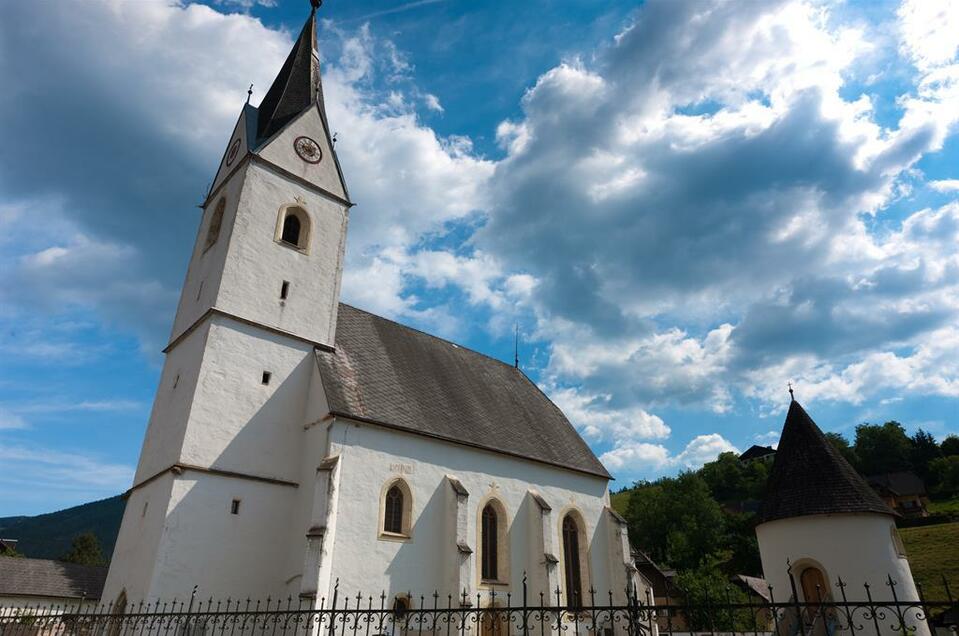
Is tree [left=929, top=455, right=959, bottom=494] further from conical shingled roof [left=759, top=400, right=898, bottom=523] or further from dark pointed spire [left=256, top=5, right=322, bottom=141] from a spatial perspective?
dark pointed spire [left=256, top=5, right=322, bottom=141]

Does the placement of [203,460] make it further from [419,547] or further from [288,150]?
[288,150]

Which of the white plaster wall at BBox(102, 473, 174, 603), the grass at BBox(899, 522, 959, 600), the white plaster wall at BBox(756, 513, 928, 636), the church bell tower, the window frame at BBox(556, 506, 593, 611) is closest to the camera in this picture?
→ the white plaster wall at BBox(102, 473, 174, 603)

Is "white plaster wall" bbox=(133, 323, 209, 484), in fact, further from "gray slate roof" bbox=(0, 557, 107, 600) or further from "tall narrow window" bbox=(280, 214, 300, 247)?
"gray slate roof" bbox=(0, 557, 107, 600)

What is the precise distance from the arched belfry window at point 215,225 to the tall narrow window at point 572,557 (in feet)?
56.7

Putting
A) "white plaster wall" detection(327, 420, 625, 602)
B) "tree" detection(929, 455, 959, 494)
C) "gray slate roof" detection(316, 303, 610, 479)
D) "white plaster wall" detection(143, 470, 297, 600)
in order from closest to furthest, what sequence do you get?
"white plaster wall" detection(143, 470, 297, 600) → "white plaster wall" detection(327, 420, 625, 602) → "gray slate roof" detection(316, 303, 610, 479) → "tree" detection(929, 455, 959, 494)

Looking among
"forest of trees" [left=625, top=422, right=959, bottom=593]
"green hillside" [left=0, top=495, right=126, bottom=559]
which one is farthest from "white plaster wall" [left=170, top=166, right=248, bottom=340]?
"green hillside" [left=0, top=495, right=126, bottom=559]

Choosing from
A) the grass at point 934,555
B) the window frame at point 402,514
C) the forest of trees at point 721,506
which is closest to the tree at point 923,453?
the forest of trees at point 721,506

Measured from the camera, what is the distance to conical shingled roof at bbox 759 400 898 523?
19.4 metres

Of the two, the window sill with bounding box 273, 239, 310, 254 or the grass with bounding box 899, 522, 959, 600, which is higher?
the window sill with bounding box 273, 239, 310, 254

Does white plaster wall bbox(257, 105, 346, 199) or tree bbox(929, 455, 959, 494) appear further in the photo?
tree bbox(929, 455, 959, 494)

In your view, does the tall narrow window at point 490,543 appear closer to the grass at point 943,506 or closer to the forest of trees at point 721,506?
the forest of trees at point 721,506

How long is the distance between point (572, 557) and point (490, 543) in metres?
4.52

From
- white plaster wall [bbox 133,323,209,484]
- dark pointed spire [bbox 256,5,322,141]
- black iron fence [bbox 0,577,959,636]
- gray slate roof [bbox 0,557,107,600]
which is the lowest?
black iron fence [bbox 0,577,959,636]

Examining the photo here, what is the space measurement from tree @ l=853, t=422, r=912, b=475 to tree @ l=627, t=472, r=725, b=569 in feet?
137
